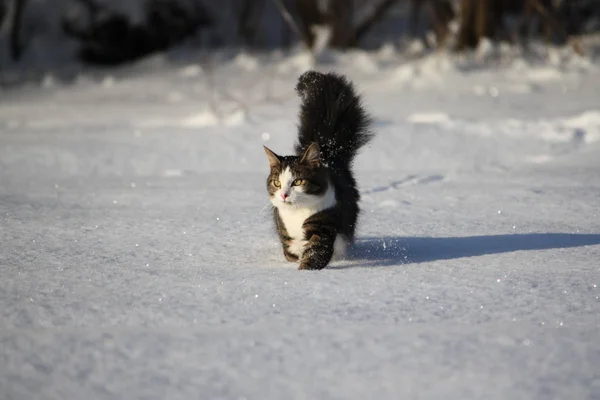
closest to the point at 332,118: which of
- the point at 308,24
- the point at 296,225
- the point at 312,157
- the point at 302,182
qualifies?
the point at 312,157

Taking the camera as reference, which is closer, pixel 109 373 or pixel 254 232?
pixel 109 373

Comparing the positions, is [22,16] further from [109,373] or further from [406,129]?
[109,373]

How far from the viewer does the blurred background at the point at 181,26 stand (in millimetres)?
13523

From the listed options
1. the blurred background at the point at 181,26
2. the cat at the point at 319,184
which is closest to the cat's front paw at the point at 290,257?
the cat at the point at 319,184

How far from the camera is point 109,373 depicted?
234cm

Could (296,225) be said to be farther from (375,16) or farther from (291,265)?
(375,16)

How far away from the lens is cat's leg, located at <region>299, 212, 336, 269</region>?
11.7ft

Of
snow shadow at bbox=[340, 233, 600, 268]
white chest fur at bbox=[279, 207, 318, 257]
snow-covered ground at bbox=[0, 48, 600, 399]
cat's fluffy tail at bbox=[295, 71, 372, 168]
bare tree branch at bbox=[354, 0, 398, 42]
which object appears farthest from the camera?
bare tree branch at bbox=[354, 0, 398, 42]

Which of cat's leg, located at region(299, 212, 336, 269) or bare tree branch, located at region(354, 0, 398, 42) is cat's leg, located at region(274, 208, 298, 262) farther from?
bare tree branch, located at region(354, 0, 398, 42)

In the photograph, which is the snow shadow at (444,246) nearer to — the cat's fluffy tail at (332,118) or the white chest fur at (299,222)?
the white chest fur at (299,222)

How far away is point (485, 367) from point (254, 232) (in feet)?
7.31

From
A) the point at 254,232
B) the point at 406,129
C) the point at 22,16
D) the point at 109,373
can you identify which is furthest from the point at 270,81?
the point at 22,16

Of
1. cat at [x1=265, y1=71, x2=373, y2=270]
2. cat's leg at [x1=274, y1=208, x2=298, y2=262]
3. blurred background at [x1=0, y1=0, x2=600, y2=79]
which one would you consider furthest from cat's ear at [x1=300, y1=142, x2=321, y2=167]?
blurred background at [x1=0, y1=0, x2=600, y2=79]

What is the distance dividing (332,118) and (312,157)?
0.50 m
